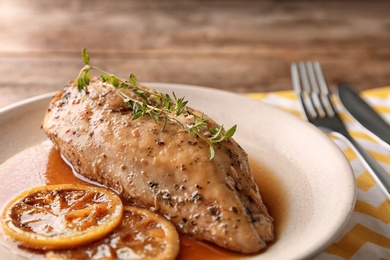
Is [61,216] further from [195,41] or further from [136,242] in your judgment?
[195,41]

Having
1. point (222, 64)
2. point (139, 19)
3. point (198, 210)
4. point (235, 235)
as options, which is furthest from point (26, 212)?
point (139, 19)

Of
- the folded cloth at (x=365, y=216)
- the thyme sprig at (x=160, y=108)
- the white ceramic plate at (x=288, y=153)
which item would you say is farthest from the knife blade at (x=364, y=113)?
the thyme sprig at (x=160, y=108)

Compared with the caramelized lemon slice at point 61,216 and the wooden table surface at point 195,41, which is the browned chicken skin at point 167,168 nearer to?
the caramelized lemon slice at point 61,216

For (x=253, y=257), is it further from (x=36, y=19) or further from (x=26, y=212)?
(x=36, y=19)

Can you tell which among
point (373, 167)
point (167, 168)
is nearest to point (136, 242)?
point (167, 168)

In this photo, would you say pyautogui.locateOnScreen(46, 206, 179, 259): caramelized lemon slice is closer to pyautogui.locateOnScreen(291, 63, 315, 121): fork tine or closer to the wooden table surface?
pyautogui.locateOnScreen(291, 63, 315, 121): fork tine

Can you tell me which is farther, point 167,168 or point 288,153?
point 288,153
